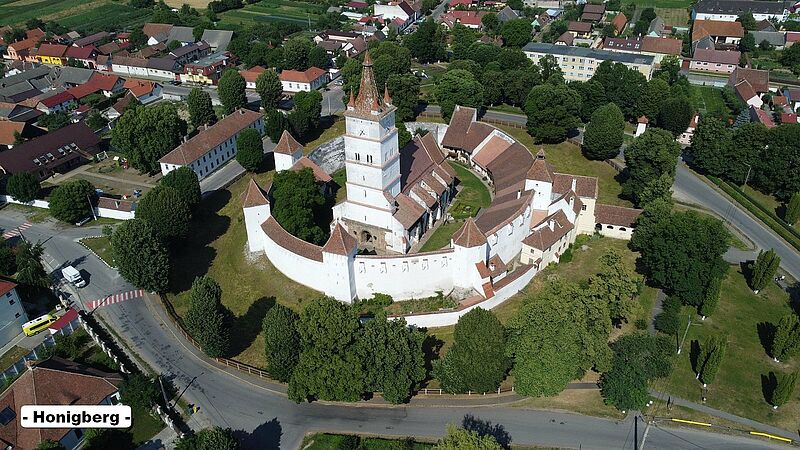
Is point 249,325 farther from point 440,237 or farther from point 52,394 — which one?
point 440,237

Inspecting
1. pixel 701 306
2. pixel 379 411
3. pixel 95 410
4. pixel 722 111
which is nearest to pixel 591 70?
pixel 722 111

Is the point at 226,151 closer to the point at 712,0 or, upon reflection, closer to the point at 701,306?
the point at 701,306

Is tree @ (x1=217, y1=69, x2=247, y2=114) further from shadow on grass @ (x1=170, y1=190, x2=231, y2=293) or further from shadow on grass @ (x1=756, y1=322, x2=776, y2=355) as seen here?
shadow on grass @ (x1=756, y1=322, x2=776, y2=355)

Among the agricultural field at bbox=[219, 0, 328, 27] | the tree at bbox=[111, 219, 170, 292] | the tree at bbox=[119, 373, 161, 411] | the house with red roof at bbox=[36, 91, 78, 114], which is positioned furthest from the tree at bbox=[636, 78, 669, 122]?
the house with red roof at bbox=[36, 91, 78, 114]

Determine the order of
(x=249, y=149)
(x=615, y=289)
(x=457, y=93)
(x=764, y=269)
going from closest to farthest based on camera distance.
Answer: (x=615, y=289) < (x=764, y=269) < (x=249, y=149) < (x=457, y=93)

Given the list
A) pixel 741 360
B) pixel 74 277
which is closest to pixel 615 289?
pixel 741 360

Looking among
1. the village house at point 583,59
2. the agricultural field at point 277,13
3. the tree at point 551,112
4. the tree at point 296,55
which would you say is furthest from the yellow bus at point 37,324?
the agricultural field at point 277,13

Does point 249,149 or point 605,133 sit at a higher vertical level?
point 605,133
